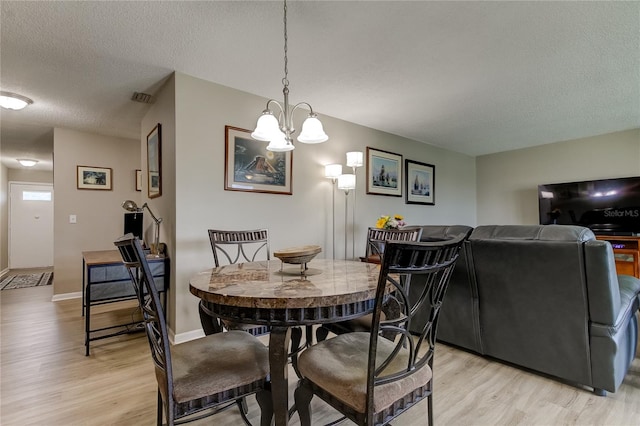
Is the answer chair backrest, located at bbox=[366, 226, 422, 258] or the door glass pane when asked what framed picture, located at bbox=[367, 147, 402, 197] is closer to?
chair backrest, located at bbox=[366, 226, 422, 258]

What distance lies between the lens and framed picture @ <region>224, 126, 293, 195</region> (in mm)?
2932

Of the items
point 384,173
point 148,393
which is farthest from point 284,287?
point 384,173

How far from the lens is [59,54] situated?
232cm

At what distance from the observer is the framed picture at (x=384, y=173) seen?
433 cm

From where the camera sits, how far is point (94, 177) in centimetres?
441

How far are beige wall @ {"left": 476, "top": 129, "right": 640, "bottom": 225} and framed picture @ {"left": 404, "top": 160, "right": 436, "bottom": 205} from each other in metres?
1.59

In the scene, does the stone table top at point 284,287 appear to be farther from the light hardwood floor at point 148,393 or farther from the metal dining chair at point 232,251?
the light hardwood floor at point 148,393

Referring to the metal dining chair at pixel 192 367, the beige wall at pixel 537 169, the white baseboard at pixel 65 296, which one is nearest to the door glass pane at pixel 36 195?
the white baseboard at pixel 65 296

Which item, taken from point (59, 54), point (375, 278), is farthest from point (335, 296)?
point (59, 54)

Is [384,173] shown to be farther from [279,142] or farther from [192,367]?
[192,367]

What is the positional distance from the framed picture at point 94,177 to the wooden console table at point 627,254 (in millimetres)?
7423

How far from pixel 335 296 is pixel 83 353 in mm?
2554

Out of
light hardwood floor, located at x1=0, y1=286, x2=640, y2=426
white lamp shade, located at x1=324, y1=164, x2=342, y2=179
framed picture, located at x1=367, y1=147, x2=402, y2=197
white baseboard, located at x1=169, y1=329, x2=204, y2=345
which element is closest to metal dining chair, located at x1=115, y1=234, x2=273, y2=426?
light hardwood floor, located at x1=0, y1=286, x2=640, y2=426

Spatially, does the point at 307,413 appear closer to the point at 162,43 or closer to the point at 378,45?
the point at 378,45
